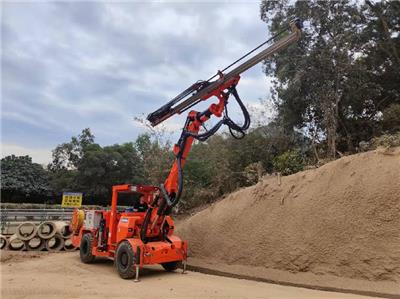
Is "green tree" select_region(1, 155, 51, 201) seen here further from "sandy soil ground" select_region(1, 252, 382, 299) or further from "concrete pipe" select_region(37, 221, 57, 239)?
"sandy soil ground" select_region(1, 252, 382, 299)

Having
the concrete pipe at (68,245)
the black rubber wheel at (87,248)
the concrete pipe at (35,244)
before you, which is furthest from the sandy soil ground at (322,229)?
the concrete pipe at (35,244)

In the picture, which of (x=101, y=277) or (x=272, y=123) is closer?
(x=101, y=277)

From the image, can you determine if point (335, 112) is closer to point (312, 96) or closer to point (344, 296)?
point (312, 96)

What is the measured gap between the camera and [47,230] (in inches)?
604

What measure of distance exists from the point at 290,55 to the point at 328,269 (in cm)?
1081

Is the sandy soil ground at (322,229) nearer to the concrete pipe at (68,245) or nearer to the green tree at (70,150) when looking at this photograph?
the concrete pipe at (68,245)

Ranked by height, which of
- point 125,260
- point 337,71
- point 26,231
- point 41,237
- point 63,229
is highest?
point 337,71

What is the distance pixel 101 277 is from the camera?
407 inches

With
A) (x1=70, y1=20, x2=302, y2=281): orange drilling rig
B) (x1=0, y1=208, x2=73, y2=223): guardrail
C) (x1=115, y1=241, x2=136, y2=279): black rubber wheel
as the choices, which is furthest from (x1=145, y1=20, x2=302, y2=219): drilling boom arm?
(x1=0, y1=208, x2=73, y2=223): guardrail

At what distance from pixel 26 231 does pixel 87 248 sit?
4304mm

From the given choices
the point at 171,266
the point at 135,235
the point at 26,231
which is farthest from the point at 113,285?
the point at 26,231

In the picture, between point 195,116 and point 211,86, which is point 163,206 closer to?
point 195,116

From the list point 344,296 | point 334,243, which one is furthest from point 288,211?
point 344,296

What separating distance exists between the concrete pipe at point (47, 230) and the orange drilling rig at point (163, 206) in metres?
3.73
